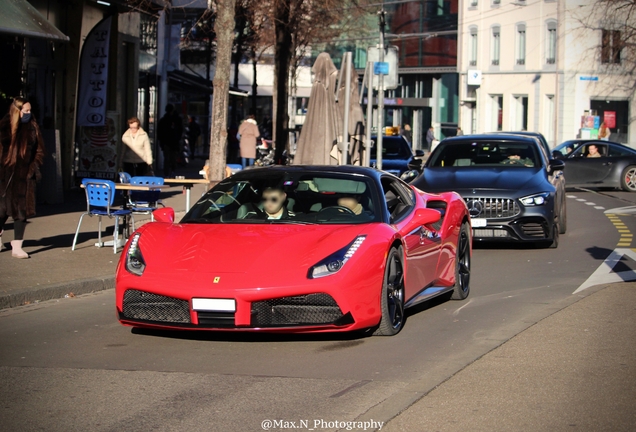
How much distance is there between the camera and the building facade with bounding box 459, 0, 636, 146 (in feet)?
188

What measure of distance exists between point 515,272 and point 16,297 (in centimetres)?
600

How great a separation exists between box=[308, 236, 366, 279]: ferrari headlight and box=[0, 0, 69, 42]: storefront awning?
8.50 metres

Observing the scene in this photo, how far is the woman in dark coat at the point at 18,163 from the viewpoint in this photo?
1185 cm

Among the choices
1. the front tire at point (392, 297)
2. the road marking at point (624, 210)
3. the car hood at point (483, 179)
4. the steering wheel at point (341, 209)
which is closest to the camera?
the front tire at point (392, 297)

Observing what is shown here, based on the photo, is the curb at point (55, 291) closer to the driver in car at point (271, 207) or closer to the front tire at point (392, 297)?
the driver in car at point (271, 207)

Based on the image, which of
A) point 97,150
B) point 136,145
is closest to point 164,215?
→ point 136,145

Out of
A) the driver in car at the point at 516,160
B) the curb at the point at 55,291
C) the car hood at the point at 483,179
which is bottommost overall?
the curb at the point at 55,291

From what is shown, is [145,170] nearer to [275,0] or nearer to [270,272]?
[275,0]

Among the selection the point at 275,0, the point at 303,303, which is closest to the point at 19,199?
the point at 303,303

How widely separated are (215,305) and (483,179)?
850 cm

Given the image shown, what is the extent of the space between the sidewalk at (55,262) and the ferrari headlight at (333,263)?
381 centimetres

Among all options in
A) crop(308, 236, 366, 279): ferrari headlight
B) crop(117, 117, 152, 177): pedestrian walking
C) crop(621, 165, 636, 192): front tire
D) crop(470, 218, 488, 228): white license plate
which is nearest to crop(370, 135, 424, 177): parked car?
crop(621, 165, 636, 192): front tire

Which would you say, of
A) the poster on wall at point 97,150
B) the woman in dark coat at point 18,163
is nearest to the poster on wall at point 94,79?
the poster on wall at point 97,150

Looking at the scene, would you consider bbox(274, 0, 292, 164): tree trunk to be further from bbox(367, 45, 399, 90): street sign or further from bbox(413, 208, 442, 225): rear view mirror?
bbox(413, 208, 442, 225): rear view mirror
